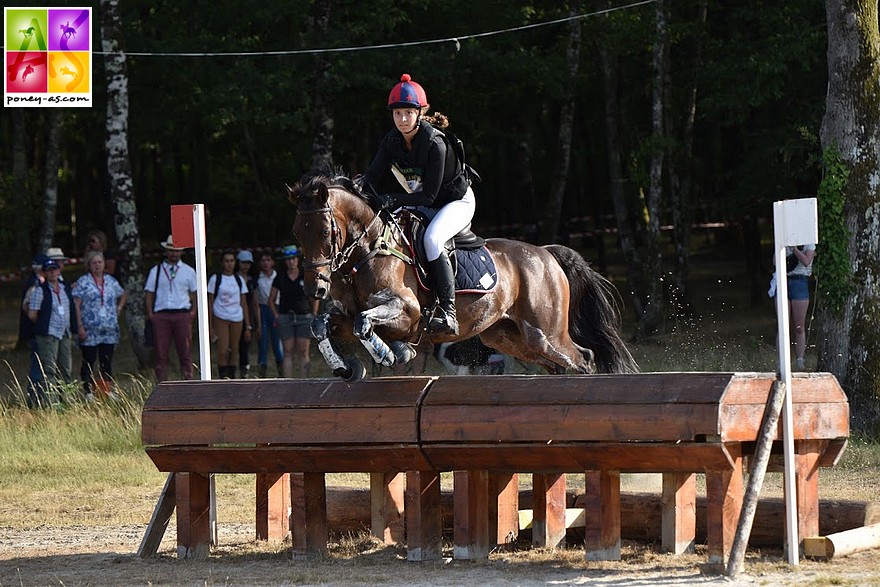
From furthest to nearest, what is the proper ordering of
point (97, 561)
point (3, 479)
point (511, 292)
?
1. point (3, 479)
2. point (511, 292)
3. point (97, 561)

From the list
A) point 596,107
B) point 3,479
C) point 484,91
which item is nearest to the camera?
point 3,479

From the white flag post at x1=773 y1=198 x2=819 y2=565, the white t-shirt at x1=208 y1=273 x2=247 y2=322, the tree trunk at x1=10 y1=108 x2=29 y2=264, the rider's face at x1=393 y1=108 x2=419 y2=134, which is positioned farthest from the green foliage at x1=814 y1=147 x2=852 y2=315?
the tree trunk at x1=10 y1=108 x2=29 y2=264

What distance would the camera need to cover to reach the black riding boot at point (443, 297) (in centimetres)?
739

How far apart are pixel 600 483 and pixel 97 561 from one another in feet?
9.71

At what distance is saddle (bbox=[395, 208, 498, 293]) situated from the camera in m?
7.43

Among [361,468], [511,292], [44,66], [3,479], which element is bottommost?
[3,479]

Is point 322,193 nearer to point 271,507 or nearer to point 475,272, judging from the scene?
point 475,272

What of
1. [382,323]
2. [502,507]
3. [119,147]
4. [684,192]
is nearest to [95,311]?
[119,147]

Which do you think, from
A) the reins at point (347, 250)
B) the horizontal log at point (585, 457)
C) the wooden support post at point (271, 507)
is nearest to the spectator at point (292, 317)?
the wooden support post at point (271, 507)

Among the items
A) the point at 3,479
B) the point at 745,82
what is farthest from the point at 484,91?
the point at 3,479

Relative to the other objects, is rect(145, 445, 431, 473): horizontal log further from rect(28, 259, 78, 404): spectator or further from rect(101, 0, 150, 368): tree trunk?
rect(101, 0, 150, 368): tree trunk

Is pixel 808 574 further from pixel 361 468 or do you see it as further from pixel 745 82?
pixel 745 82

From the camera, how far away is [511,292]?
8.09 metres

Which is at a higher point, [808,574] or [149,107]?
[149,107]
